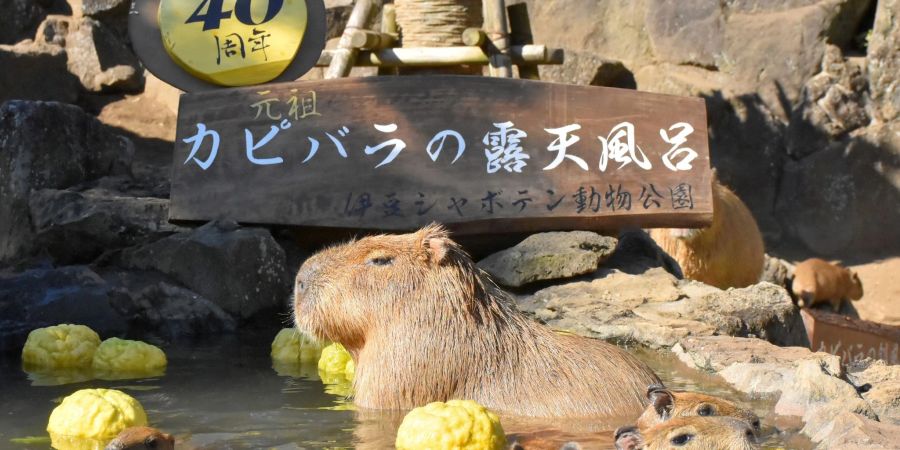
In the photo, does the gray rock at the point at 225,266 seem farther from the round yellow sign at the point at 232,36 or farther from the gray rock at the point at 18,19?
the gray rock at the point at 18,19

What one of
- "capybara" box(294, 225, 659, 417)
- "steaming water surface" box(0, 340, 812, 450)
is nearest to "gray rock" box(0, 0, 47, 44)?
"steaming water surface" box(0, 340, 812, 450)

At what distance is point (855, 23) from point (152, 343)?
31.0 feet

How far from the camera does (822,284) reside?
11.1 metres

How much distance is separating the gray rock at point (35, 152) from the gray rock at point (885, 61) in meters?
8.32

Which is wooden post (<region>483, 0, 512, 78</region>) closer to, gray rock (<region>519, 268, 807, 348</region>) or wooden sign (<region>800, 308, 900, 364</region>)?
gray rock (<region>519, 268, 807, 348</region>)

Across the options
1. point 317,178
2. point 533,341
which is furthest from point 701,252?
point 533,341

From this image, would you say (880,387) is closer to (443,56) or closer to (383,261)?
(383,261)

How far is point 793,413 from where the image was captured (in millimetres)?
4355

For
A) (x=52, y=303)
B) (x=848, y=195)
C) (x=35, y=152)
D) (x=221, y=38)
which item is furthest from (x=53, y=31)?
(x=848, y=195)

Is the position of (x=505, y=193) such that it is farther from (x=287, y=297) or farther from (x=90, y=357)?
(x=90, y=357)

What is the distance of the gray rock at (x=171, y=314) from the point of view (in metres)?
6.27

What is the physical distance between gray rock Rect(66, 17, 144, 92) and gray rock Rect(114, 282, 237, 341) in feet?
21.5

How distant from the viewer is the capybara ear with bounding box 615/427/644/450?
10.2ft

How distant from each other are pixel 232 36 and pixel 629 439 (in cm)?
516
